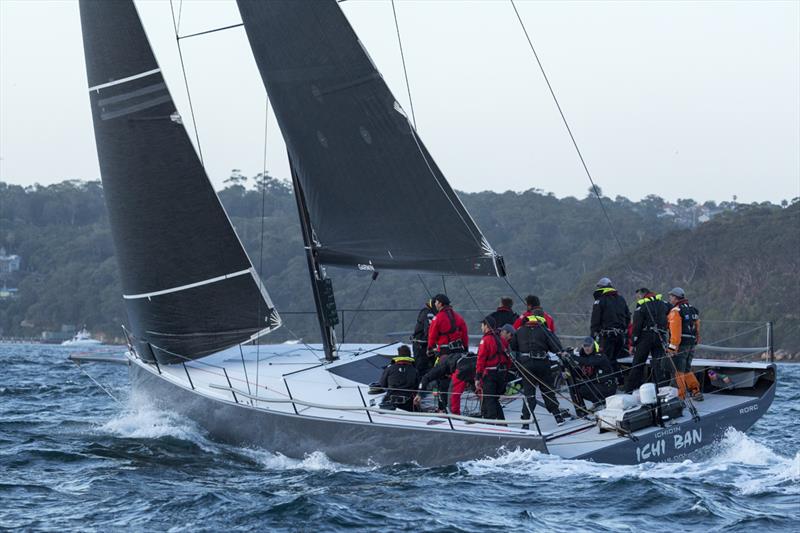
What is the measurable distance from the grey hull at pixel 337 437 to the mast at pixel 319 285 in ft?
5.80

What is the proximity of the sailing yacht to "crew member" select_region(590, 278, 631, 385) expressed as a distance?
95 centimetres

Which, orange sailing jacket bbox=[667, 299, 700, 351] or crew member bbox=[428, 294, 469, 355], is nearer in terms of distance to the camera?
orange sailing jacket bbox=[667, 299, 700, 351]

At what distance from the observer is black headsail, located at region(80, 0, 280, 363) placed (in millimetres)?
12805

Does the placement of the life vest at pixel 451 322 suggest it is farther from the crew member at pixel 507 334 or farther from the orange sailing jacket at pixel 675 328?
the orange sailing jacket at pixel 675 328


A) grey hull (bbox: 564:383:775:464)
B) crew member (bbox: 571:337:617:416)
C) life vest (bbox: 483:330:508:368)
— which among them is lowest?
grey hull (bbox: 564:383:775:464)

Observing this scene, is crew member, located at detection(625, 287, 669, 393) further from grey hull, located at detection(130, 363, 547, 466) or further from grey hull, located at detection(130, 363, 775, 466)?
grey hull, located at detection(130, 363, 547, 466)

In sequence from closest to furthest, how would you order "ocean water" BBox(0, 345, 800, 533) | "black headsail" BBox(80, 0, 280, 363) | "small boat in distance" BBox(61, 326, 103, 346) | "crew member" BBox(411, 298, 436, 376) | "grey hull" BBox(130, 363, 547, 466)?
"ocean water" BBox(0, 345, 800, 533) → "grey hull" BBox(130, 363, 547, 466) → "crew member" BBox(411, 298, 436, 376) → "black headsail" BBox(80, 0, 280, 363) → "small boat in distance" BBox(61, 326, 103, 346)

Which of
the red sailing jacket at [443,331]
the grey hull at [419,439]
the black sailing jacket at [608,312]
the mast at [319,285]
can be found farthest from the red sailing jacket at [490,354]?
the mast at [319,285]

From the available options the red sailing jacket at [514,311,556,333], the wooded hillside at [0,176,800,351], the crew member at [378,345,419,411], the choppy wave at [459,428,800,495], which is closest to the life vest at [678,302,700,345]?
the choppy wave at [459,428,800,495]

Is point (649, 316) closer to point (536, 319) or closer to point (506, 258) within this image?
point (536, 319)

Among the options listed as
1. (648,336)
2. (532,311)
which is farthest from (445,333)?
(648,336)

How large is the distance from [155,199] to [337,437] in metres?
4.01

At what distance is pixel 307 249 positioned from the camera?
12.9m

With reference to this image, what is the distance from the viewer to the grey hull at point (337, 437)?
9758 millimetres
